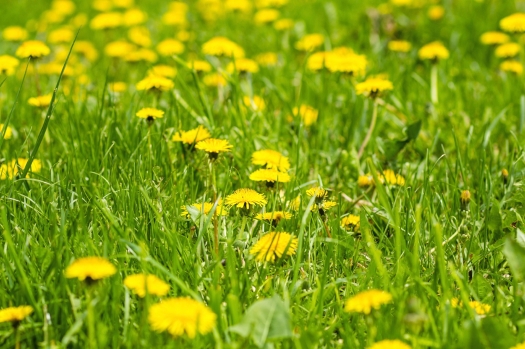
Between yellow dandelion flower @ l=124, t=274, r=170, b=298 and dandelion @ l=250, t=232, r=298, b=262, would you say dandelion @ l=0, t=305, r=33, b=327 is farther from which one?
dandelion @ l=250, t=232, r=298, b=262

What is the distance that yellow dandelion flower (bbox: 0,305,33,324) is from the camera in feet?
4.54

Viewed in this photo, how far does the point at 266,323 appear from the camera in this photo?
140 cm

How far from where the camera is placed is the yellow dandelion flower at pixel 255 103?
291cm

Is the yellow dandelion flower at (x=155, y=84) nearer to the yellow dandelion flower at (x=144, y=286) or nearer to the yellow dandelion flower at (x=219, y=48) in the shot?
the yellow dandelion flower at (x=219, y=48)

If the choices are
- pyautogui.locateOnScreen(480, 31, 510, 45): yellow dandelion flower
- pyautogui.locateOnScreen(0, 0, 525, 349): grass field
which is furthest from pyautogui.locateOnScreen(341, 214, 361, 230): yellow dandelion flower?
pyautogui.locateOnScreen(480, 31, 510, 45): yellow dandelion flower

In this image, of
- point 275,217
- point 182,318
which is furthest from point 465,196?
point 182,318

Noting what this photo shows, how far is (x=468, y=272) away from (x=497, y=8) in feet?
10.0

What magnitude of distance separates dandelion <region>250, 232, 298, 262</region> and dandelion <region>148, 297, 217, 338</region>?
1.01 ft

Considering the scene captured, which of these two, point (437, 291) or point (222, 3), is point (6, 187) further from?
point (222, 3)

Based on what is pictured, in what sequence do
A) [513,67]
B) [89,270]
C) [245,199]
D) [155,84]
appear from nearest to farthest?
1. [89,270]
2. [245,199]
3. [155,84]
4. [513,67]

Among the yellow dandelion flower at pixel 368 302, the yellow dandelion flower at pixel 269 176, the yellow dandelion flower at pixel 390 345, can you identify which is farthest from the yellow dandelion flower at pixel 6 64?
the yellow dandelion flower at pixel 390 345

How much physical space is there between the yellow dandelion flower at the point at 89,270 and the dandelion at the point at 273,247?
1.22 feet

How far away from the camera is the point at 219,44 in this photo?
A: 10.4 ft

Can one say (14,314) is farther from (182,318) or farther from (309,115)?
(309,115)
